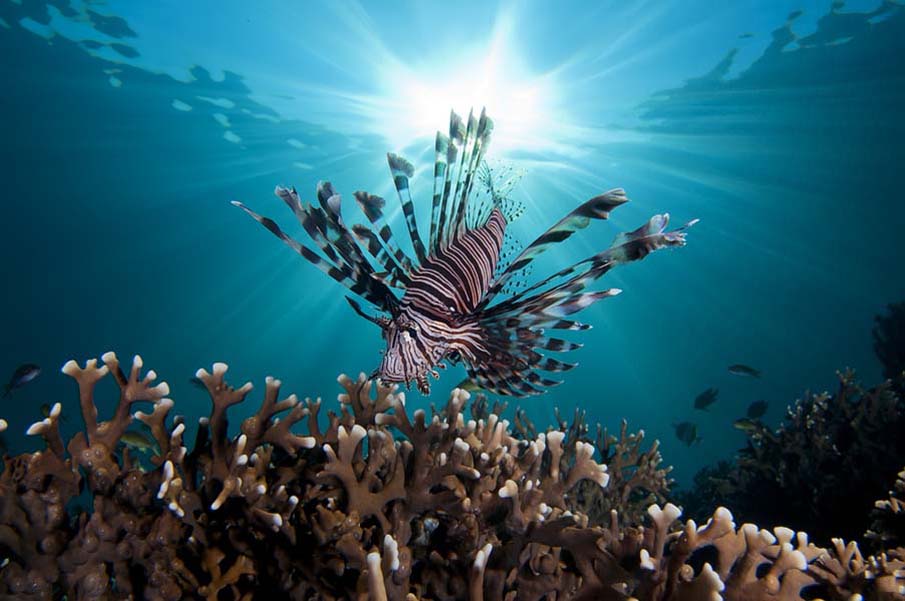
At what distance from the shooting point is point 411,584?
6.07ft

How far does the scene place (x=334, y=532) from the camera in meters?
1.77

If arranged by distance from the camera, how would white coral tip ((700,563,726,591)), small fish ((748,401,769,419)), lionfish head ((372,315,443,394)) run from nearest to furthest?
white coral tip ((700,563,726,591)), lionfish head ((372,315,443,394)), small fish ((748,401,769,419))

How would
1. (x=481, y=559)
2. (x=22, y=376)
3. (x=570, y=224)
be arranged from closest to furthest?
(x=481, y=559) < (x=570, y=224) < (x=22, y=376)

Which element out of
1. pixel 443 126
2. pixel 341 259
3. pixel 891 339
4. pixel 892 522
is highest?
pixel 341 259

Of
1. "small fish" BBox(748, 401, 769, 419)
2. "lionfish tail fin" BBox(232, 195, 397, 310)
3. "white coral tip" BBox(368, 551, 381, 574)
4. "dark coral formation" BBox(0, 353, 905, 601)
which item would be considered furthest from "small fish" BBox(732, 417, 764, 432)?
"white coral tip" BBox(368, 551, 381, 574)

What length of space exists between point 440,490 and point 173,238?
135 feet

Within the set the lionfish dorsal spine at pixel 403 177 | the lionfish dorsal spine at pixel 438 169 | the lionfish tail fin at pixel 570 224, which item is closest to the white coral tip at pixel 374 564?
the lionfish tail fin at pixel 570 224

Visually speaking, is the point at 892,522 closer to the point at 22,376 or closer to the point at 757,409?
the point at 757,409

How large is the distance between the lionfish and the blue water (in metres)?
4.79

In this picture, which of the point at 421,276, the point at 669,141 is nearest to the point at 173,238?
Answer: the point at 669,141

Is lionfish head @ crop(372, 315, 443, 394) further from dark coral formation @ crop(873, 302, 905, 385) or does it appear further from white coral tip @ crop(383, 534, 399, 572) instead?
dark coral formation @ crop(873, 302, 905, 385)

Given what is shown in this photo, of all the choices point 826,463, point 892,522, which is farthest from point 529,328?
point 826,463

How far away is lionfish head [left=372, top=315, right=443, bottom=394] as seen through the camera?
2598 mm

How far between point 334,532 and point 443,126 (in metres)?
18.3
